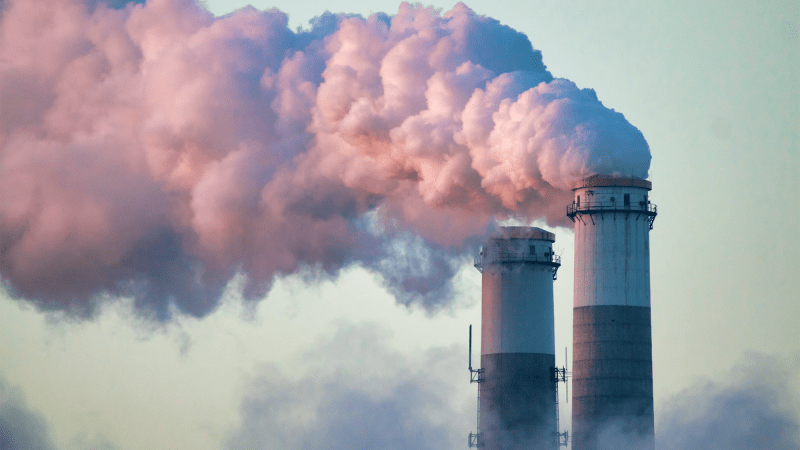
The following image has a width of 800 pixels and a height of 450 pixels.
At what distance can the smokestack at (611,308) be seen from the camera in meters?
85.8

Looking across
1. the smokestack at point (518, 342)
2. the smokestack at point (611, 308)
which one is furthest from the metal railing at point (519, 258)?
the smokestack at point (611, 308)

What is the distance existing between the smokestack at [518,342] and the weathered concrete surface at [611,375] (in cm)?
1310

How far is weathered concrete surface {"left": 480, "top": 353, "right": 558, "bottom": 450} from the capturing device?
99938 mm

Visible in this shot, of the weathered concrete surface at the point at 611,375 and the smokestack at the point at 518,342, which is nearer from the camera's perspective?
the weathered concrete surface at the point at 611,375

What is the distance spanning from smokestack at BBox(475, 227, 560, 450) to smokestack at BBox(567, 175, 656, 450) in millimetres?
13091

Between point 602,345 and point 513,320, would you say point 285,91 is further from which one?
point 513,320

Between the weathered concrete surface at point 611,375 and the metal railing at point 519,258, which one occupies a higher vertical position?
the metal railing at point 519,258

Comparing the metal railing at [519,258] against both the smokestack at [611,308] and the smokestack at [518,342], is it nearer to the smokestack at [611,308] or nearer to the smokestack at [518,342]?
the smokestack at [518,342]

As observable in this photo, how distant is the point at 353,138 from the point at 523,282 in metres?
31.7

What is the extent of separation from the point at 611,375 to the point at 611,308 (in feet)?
13.4

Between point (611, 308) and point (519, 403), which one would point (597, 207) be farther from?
point (519, 403)

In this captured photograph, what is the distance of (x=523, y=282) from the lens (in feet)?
336

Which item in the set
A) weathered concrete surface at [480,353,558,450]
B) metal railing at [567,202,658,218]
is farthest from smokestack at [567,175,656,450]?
weathered concrete surface at [480,353,558,450]

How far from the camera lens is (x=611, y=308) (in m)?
86.6
